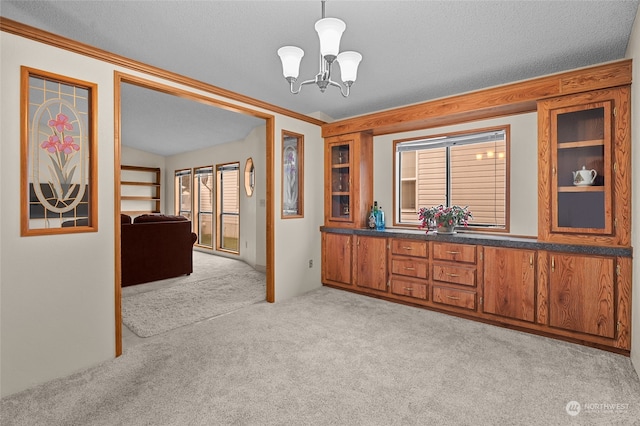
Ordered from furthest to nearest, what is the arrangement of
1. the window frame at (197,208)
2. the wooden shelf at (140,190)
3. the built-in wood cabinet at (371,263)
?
the wooden shelf at (140,190) → the window frame at (197,208) → the built-in wood cabinet at (371,263)

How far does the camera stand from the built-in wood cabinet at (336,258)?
4262mm

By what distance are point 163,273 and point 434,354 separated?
414 centimetres

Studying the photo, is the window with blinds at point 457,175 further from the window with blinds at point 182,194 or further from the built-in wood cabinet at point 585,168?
the window with blinds at point 182,194

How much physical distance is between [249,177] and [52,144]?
13.7 ft

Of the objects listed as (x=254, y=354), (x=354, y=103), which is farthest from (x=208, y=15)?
(x=254, y=354)

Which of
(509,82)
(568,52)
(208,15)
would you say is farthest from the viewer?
(509,82)

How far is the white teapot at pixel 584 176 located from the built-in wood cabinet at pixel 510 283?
0.71 m

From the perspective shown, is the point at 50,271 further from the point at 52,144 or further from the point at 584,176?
the point at 584,176

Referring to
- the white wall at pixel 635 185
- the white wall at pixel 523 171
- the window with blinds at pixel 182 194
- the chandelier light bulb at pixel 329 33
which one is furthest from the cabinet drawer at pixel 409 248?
the window with blinds at pixel 182 194

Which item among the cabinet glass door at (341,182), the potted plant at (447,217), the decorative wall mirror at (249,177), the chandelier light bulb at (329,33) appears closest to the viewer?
the chandelier light bulb at (329,33)

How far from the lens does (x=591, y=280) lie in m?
2.62

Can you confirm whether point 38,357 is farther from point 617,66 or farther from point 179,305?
point 617,66

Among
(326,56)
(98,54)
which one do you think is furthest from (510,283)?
(98,54)

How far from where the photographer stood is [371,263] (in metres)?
4.02
